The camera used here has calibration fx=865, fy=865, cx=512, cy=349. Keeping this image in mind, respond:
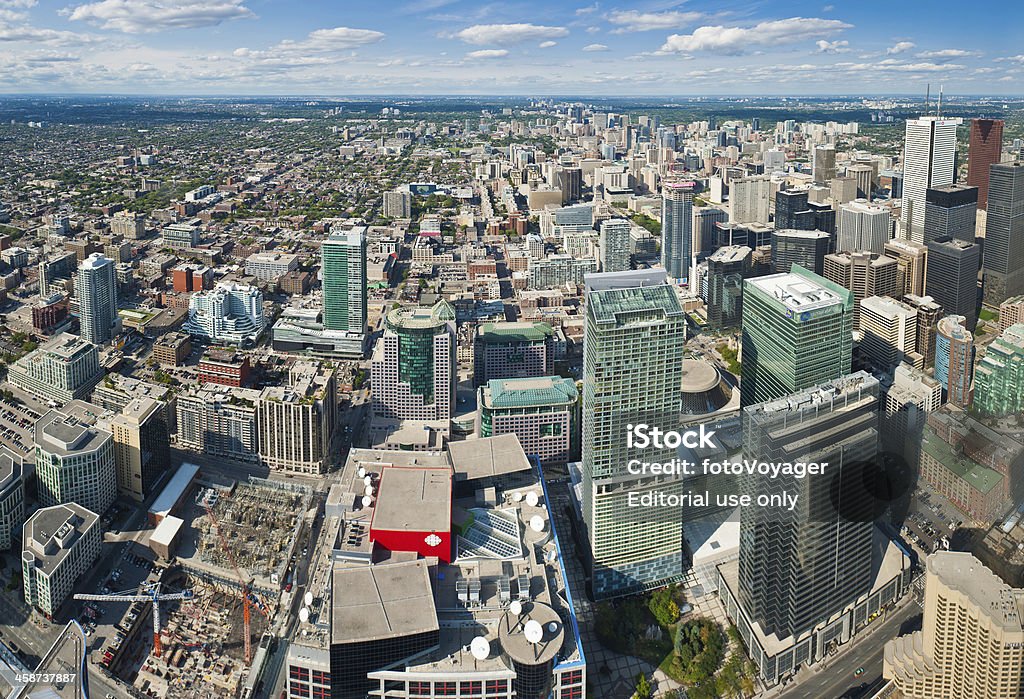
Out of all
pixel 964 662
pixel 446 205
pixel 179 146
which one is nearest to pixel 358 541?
pixel 964 662

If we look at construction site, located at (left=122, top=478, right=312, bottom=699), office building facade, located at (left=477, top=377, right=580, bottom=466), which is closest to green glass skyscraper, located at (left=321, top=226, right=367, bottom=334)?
office building facade, located at (left=477, top=377, right=580, bottom=466)

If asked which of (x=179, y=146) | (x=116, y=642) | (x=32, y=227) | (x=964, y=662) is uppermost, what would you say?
(x=179, y=146)

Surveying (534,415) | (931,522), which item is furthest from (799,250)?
(534,415)

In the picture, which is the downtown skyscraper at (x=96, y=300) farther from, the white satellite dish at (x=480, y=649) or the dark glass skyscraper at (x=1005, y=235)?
the dark glass skyscraper at (x=1005, y=235)

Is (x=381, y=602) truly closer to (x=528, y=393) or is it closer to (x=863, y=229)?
(x=528, y=393)

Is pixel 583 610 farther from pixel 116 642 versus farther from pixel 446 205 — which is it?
pixel 446 205

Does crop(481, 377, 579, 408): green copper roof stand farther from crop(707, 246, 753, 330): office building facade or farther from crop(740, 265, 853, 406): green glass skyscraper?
crop(707, 246, 753, 330): office building facade

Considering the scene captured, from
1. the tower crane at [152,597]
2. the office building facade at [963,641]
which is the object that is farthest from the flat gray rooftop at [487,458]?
the office building facade at [963,641]
